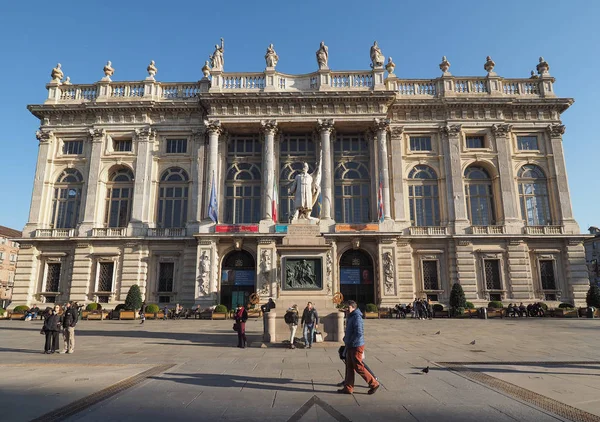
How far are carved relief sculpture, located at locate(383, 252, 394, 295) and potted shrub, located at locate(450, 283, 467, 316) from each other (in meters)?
4.34

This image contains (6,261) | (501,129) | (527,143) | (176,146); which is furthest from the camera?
(6,261)

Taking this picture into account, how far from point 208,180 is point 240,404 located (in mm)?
27210

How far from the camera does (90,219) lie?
32.3 m

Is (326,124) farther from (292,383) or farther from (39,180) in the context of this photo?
(292,383)

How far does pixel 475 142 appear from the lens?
3456cm

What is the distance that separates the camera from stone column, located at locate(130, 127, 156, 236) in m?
32.4

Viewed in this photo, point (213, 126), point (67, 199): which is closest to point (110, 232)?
point (67, 199)

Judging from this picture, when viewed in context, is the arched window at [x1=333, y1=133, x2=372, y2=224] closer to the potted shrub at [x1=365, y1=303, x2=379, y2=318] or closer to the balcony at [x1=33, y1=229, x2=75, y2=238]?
the potted shrub at [x1=365, y1=303, x2=379, y2=318]

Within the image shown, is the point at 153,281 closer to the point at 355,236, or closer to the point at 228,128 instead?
the point at 228,128

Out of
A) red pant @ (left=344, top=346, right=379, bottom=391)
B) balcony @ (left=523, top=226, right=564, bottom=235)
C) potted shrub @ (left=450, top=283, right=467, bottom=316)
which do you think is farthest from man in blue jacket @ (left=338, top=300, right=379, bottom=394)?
balcony @ (left=523, top=226, right=564, bottom=235)

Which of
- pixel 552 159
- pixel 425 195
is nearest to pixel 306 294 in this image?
pixel 425 195

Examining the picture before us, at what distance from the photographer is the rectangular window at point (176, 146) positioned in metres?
34.7

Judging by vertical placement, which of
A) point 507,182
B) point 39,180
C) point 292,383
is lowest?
point 292,383

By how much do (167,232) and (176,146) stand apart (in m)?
7.88
